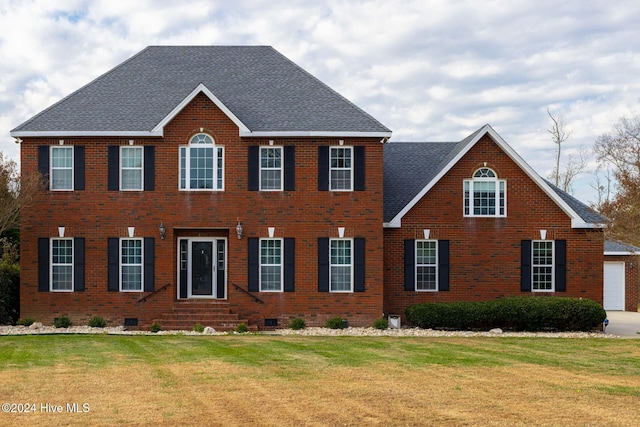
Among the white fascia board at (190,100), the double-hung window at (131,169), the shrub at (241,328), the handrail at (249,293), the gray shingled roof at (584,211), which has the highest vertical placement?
the white fascia board at (190,100)

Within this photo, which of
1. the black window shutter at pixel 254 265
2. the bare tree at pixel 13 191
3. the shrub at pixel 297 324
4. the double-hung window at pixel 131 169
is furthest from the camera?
the double-hung window at pixel 131 169

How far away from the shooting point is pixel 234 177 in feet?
78.4

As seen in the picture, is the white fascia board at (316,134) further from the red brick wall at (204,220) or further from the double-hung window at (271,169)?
the double-hung window at (271,169)

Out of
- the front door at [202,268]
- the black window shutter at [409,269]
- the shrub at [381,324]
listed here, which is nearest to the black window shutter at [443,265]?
the black window shutter at [409,269]

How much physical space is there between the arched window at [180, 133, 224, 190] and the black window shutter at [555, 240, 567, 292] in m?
11.2

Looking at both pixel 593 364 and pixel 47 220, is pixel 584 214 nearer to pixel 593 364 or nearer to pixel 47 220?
pixel 593 364

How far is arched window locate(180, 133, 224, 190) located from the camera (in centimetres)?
2388

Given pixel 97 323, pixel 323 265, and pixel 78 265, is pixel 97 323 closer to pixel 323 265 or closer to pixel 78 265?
pixel 78 265

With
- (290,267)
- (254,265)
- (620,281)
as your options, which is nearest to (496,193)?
(290,267)

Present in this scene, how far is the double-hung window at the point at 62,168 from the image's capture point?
23.9m

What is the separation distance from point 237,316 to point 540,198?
34.8ft

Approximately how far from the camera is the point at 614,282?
109 feet

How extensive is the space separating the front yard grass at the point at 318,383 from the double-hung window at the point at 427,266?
19.5ft

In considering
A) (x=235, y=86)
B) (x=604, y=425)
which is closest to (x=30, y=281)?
(x=235, y=86)
